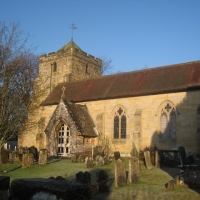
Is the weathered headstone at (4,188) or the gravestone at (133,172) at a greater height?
the weathered headstone at (4,188)

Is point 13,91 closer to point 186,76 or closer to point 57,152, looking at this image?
point 57,152

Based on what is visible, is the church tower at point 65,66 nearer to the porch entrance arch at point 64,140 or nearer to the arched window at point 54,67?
the arched window at point 54,67

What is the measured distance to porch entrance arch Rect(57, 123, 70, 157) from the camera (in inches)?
976

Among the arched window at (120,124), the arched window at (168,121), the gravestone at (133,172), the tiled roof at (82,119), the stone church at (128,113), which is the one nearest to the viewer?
the gravestone at (133,172)

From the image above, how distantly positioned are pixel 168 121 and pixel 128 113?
146 inches

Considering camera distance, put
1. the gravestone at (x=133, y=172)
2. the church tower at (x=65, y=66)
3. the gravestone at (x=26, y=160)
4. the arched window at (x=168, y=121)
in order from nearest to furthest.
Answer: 1. the gravestone at (x=133, y=172)
2. the gravestone at (x=26, y=160)
3. the arched window at (x=168, y=121)
4. the church tower at (x=65, y=66)

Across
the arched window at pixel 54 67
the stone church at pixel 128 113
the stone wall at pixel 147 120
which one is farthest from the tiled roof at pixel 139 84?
the arched window at pixel 54 67

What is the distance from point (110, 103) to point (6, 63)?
38.5 ft

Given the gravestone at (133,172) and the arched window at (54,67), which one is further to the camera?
the arched window at (54,67)

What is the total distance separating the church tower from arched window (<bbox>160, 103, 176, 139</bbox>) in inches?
666

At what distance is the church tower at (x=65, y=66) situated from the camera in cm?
3723

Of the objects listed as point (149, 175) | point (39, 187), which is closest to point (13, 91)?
point (149, 175)

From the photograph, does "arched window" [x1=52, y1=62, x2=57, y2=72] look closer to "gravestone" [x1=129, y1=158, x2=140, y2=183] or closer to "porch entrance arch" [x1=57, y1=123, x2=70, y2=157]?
"porch entrance arch" [x1=57, y1=123, x2=70, y2=157]

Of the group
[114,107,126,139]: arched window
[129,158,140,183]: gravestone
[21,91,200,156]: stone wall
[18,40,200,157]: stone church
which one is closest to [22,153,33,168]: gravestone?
[18,40,200,157]: stone church
